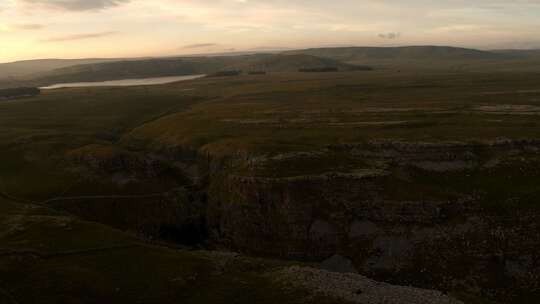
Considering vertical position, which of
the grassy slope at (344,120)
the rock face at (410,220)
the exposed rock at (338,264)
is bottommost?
the exposed rock at (338,264)

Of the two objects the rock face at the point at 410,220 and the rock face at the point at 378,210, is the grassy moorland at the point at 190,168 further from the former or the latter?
the rock face at the point at 410,220

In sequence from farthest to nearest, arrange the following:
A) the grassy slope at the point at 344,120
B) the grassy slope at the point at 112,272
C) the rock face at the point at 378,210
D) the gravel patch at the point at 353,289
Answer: the grassy slope at the point at 344,120 → the rock face at the point at 378,210 → the grassy slope at the point at 112,272 → the gravel patch at the point at 353,289

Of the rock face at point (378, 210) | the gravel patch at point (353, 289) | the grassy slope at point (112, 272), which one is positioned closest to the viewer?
the gravel patch at point (353, 289)

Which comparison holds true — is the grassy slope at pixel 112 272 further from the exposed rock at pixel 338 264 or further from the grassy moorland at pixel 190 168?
the exposed rock at pixel 338 264

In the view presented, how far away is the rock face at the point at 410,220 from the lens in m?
64.3

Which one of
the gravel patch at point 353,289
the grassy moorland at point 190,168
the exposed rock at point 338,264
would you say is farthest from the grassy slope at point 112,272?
the exposed rock at point 338,264

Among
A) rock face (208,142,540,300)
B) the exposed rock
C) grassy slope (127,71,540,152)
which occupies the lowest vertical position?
the exposed rock

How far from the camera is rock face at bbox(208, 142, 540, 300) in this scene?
64.3 meters

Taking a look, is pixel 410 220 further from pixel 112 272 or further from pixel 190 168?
pixel 190 168

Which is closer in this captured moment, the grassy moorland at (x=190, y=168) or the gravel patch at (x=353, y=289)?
the gravel patch at (x=353, y=289)

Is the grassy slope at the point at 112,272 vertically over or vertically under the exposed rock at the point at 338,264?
over

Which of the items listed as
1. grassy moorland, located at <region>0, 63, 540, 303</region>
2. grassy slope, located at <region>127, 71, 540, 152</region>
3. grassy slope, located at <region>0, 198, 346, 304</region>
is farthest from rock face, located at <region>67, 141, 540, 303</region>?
grassy slope, located at <region>0, 198, 346, 304</region>

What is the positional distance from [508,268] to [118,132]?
107 metres

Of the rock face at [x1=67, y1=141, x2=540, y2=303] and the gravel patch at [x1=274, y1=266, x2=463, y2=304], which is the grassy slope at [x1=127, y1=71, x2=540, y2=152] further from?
the gravel patch at [x1=274, y1=266, x2=463, y2=304]
